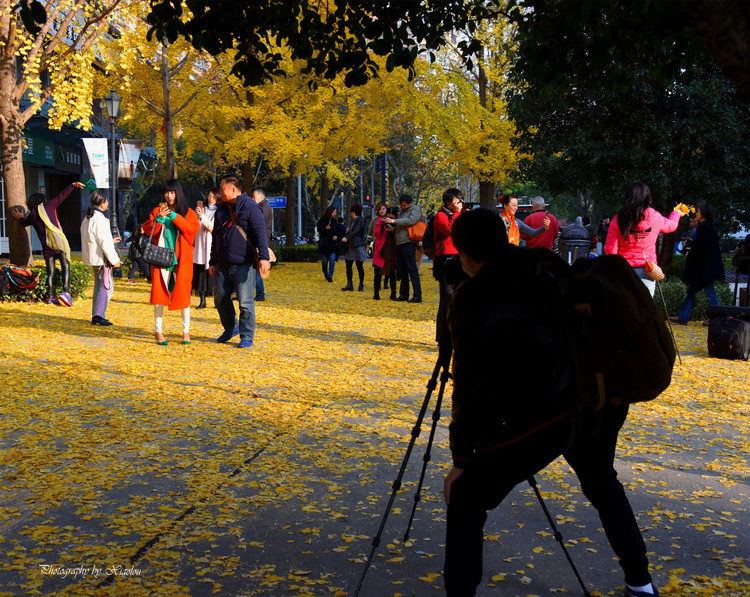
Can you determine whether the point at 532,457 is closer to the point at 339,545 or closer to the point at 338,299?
the point at 339,545

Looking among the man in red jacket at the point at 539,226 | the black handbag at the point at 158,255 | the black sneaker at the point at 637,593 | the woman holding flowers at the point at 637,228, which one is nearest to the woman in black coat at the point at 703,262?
the man in red jacket at the point at 539,226

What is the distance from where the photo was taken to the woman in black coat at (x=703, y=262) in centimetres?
1231

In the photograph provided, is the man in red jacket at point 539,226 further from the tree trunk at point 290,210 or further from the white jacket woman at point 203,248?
the tree trunk at point 290,210

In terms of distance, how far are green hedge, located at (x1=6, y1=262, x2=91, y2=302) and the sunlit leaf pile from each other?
5.88 meters

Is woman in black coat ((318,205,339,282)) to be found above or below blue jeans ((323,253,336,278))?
above

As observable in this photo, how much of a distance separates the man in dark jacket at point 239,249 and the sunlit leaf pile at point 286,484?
803 millimetres

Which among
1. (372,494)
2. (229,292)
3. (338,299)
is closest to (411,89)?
(338,299)

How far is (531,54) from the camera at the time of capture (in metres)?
4.86

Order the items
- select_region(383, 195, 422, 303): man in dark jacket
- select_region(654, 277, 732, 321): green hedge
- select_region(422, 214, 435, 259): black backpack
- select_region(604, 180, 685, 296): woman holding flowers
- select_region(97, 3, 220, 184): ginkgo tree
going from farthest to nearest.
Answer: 1. select_region(97, 3, 220, 184): ginkgo tree
2. select_region(383, 195, 422, 303): man in dark jacket
3. select_region(654, 277, 732, 321): green hedge
4. select_region(422, 214, 435, 259): black backpack
5. select_region(604, 180, 685, 296): woman holding flowers

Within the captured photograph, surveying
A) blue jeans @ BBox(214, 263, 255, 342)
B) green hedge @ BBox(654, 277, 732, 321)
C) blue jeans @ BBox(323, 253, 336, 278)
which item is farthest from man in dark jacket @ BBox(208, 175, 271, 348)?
blue jeans @ BBox(323, 253, 336, 278)

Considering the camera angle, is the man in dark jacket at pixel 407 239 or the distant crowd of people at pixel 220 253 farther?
the man in dark jacket at pixel 407 239

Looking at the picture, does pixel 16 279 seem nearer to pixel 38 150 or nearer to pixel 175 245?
pixel 175 245

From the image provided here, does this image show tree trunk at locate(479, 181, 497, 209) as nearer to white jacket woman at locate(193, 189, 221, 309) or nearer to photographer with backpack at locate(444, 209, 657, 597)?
white jacket woman at locate(193, 189, 221, 309)

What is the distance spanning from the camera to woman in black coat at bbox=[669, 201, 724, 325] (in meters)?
12.3
